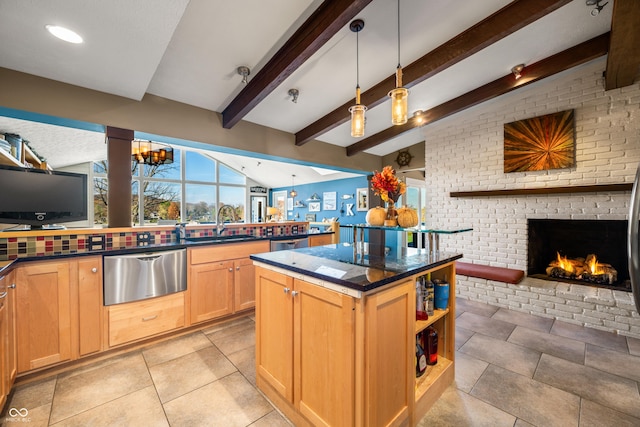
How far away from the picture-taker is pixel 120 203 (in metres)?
2.68

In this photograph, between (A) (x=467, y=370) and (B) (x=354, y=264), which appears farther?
(A) (x=467, y=370)

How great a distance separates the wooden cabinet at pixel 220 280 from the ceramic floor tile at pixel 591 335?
11.1ft

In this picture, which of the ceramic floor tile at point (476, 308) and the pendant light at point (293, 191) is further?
the pendant light at point (293, 191)

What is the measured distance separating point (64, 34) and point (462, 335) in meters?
4.15

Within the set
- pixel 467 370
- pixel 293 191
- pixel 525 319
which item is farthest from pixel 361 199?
pixel 467 370

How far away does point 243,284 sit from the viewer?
306cm

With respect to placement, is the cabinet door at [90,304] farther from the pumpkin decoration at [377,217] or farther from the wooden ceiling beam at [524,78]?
the wooden ceiling beam at [524,78]

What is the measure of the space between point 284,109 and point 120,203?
2.19m

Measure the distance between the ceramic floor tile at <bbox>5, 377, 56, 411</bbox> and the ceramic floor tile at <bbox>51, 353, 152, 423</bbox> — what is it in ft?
0.14

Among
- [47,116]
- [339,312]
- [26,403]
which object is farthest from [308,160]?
[26,403]

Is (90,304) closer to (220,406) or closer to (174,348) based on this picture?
(174,348)

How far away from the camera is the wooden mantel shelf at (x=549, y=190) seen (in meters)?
2.88

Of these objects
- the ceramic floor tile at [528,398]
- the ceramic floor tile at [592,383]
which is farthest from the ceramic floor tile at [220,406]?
the ceramic floor tile at [592,383]

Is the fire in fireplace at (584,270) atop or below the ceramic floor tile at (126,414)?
atop
